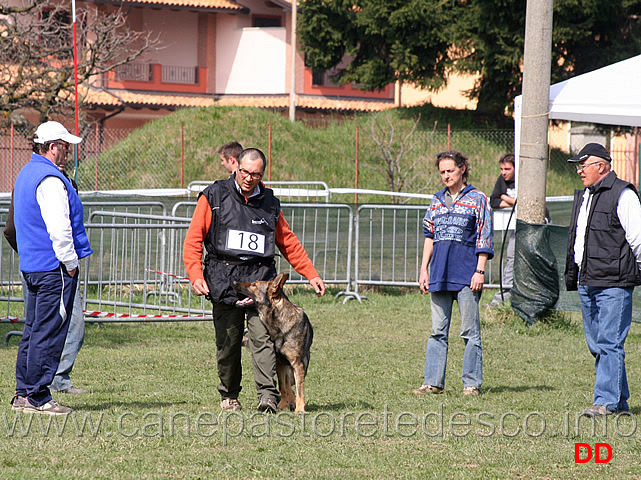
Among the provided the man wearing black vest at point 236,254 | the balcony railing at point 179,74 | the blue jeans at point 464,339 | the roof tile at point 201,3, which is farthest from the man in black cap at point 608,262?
the balcony railing at point 179,74

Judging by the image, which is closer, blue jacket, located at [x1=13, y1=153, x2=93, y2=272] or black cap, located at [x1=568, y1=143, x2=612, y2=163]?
blue jacket, located at [x1=13, y1=153, x2=93, y2=272]

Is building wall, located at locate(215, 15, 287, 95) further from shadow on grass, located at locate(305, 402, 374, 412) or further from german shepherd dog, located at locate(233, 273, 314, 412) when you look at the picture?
german shepherd dog, located at locate(233, 273, 314, 412)

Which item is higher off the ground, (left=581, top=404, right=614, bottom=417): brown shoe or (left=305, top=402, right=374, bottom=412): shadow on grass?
(left=581, top=404, right=614, bottom=417): brown shoe

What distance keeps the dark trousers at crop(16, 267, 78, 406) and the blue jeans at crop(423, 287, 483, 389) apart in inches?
112

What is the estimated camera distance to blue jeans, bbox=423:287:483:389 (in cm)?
766

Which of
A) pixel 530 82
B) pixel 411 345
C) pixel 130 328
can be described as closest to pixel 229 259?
pixel 411 345

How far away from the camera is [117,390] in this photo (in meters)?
7.52

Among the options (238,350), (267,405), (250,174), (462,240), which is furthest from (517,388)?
(250,174)

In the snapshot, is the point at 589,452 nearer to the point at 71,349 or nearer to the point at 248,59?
the point at 71,349

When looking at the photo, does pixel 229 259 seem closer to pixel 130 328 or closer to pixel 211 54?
pixel 130 328

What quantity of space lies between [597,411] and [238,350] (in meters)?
2.52

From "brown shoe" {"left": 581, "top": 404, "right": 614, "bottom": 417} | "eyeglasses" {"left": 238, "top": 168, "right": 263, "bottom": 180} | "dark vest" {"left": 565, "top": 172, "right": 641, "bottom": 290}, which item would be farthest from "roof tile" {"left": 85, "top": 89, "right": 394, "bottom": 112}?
"brown shoe" {"left": 581, "top": 404, "right": 614, "bottom": 417}

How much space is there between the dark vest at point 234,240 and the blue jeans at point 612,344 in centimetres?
239

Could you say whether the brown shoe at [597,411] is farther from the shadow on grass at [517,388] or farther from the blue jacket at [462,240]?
the blue jacket at [462,240]
